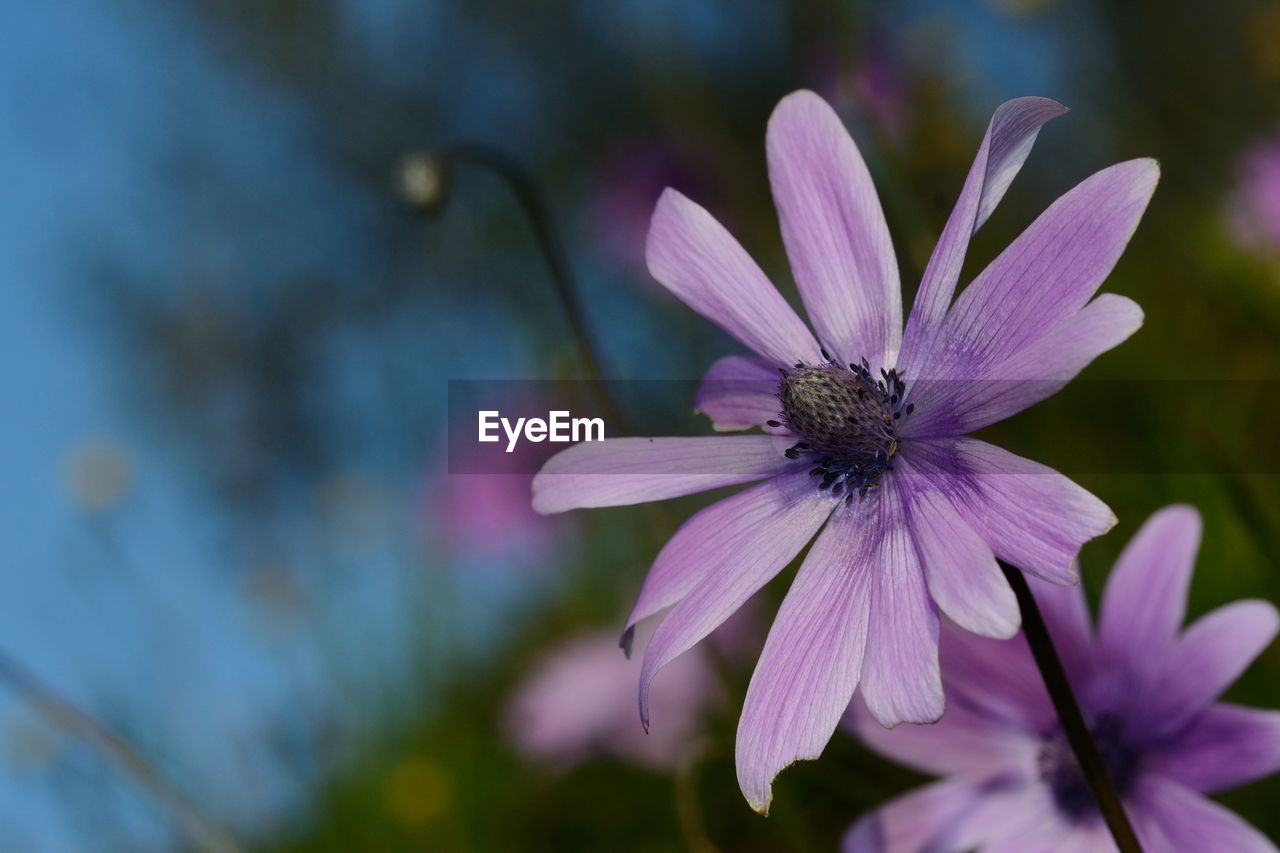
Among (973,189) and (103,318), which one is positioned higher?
(103,318)

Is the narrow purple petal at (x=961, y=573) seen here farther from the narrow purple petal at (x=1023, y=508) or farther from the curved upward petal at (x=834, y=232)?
the curved upward petal at (x=834, y=232)

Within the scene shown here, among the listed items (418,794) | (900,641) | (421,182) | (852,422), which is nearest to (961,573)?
(900,641)

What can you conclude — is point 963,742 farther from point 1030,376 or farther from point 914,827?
point 1030,376

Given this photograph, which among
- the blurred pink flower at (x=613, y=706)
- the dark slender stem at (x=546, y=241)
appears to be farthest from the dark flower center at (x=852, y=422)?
the blurred pink flower at (x=613, y=706)

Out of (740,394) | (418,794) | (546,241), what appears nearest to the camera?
(740,394)

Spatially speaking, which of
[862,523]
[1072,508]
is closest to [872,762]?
[862,523]

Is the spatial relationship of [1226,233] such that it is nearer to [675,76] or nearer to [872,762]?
[675,76]
